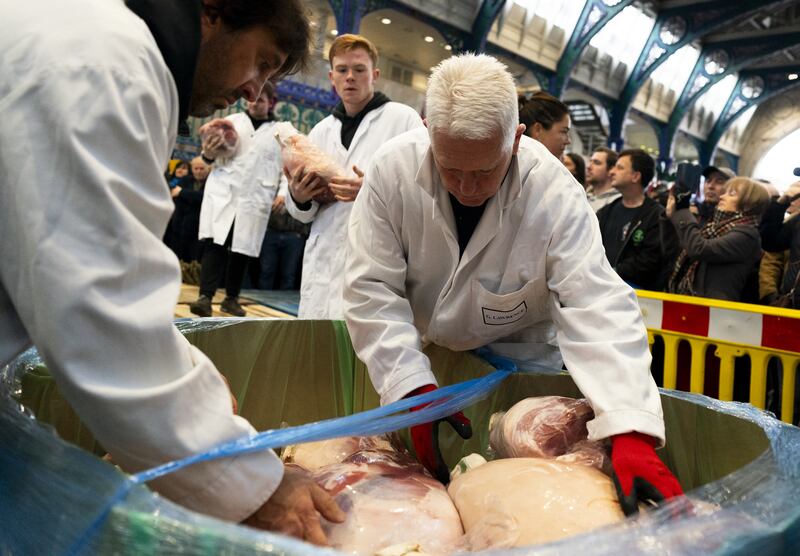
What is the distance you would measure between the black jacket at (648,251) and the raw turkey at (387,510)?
2.81 metres

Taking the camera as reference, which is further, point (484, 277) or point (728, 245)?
point (728, 245)

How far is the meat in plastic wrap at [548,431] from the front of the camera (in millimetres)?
1388

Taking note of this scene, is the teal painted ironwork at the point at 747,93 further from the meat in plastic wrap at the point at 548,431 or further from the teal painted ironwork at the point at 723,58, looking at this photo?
the meat in plastic wrap at the point at 548,431

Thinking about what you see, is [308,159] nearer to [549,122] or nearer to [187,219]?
[549,122]

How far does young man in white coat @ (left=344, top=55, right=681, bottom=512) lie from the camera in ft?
4.50

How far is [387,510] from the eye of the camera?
3.70 ft

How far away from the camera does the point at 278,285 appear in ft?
A: 23.6

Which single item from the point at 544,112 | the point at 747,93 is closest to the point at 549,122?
the point at 544,112

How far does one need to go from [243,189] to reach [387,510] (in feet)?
12.6

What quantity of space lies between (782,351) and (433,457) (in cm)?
170

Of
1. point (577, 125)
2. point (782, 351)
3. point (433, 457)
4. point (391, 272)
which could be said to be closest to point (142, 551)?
point (433, 457)

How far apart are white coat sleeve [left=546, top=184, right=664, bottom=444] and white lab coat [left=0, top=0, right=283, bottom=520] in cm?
76

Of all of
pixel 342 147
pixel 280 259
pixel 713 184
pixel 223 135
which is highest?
pixel 713 184

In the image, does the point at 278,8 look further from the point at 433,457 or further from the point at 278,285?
the point at 278,285
